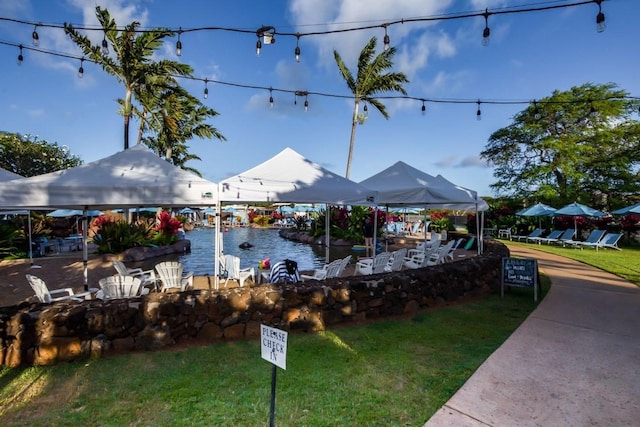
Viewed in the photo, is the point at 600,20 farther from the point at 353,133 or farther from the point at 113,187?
the point at 353,133

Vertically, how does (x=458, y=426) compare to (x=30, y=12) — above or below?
below

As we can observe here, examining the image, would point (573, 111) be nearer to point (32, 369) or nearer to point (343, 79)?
point (343, 79)

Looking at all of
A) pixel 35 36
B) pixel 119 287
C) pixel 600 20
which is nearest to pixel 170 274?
pixel 119 287

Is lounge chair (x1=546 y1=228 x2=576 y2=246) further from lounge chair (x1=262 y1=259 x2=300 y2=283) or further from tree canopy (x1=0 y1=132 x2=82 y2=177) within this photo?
tree canopy (x1=0 y1=132 x2=82 y2=177)

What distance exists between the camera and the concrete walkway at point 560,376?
9.98ft

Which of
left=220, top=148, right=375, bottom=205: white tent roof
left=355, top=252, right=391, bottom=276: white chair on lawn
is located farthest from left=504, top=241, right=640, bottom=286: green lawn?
left=220, top=148, right=375, bottom=205: white tent roof

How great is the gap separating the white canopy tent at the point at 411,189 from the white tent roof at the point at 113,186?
12.9 ft

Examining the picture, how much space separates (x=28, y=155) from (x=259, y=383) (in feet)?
134

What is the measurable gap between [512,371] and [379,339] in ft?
5.31

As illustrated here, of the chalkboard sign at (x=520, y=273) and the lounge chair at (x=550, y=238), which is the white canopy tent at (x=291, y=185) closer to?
the chalkboard sign at (x=520, y=273)

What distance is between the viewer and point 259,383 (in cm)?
360

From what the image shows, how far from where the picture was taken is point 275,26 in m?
6.68

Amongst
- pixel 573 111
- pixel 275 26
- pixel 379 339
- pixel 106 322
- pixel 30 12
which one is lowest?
pixel 379 339

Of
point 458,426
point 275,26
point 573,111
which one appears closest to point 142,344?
point 458,426
